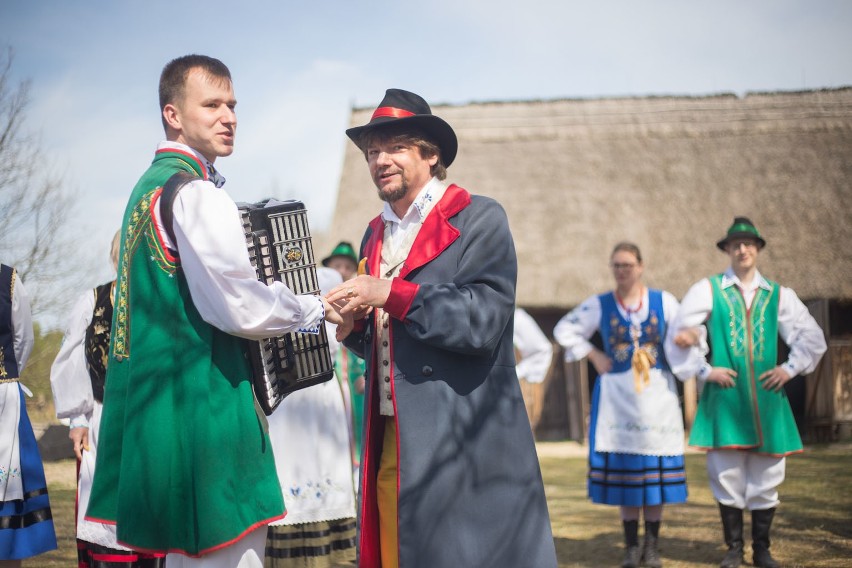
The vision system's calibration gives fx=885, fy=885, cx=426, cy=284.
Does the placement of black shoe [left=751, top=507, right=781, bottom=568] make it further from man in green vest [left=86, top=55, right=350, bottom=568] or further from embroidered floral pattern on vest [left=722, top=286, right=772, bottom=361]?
man in green vest [left=86, top=55, right=350, bottom=568]

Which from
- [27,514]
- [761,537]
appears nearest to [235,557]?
[27,514]

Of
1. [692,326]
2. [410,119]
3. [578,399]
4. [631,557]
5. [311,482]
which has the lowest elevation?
[631,557]

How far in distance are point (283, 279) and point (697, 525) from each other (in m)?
5.44

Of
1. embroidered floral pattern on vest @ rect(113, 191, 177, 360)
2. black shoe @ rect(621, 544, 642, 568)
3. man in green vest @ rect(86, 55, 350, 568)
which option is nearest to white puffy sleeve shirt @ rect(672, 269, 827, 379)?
black shoe @ rect(621, 544, 642, 568)

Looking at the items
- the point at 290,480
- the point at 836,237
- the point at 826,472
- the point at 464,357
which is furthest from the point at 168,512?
the point at 836,237

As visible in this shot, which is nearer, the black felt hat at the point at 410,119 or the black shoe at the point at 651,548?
the black felt hat at the point at 410,119

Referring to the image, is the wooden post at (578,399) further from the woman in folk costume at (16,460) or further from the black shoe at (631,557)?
the woman in folk costume at (16,460)

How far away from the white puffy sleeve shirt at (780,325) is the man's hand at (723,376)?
49mm

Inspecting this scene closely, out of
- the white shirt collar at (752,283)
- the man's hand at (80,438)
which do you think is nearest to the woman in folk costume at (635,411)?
the white shirt collar at (752,283)

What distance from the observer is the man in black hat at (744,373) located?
19.3 feet

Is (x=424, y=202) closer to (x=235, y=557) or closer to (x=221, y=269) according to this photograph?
(x=221, y=269)

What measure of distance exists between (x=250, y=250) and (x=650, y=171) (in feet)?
50.0

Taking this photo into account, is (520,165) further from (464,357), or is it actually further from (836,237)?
(464,357)

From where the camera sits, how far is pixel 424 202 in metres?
3.20
